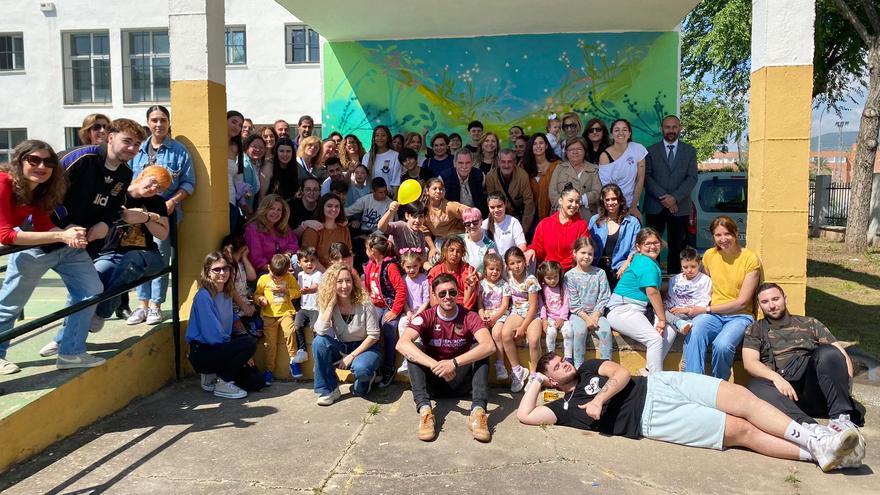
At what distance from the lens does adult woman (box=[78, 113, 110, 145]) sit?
588 centimetres

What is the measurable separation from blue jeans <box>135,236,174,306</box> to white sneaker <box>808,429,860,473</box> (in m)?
5.12

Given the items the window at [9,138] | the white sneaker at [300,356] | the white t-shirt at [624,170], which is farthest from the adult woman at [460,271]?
the window at [9,138]

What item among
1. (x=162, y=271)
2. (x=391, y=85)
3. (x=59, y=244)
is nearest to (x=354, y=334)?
(x=162, y=271)

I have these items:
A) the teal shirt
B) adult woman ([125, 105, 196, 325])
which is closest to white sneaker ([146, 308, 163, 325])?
adult woman ([125, 105, 196, 325])

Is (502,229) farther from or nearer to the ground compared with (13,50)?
nearer to the ground

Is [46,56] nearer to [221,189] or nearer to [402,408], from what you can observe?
[221,189]

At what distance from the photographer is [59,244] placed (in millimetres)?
4582

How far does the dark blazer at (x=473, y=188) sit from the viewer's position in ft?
23.8

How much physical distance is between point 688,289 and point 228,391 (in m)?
3.88

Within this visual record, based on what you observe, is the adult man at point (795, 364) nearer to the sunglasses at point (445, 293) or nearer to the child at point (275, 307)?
the sunglasses at point (445, 293)

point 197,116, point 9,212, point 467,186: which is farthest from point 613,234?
point 9,212

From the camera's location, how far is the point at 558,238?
6.10 metres

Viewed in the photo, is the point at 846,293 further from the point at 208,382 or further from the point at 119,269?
the point at 119,269

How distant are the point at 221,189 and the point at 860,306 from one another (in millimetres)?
8233
